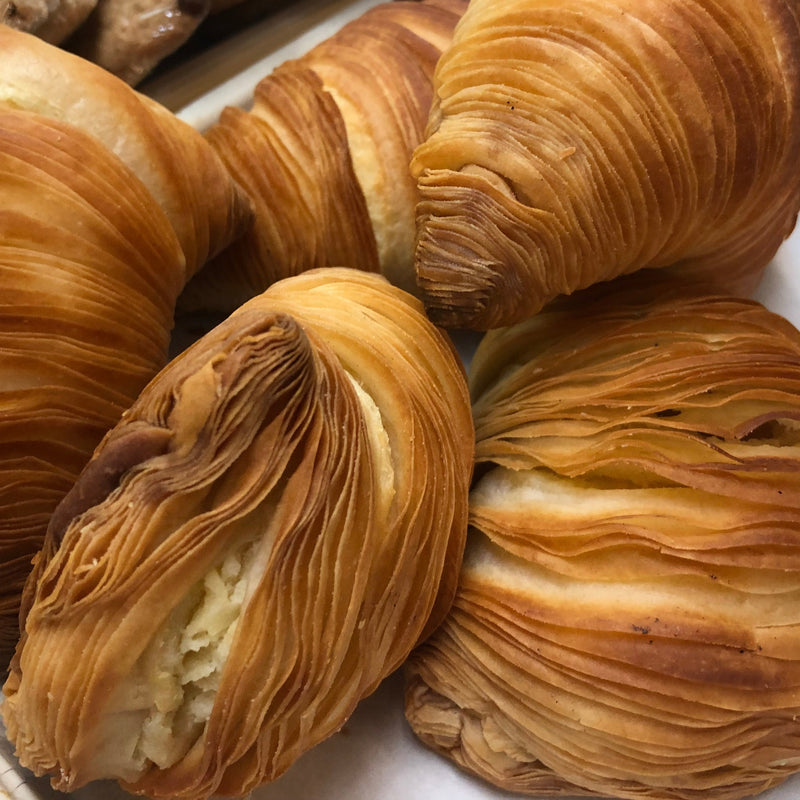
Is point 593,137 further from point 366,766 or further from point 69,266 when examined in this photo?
point 366,766

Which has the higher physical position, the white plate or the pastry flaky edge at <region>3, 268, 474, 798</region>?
the pastry flaky edge at <region>3, 268, 474, 798</region>

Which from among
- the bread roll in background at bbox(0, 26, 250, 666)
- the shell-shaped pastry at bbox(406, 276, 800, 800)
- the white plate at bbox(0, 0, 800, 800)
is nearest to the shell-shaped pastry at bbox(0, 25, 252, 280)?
the bread roll in background at bbox(0, 26, 250, 666)

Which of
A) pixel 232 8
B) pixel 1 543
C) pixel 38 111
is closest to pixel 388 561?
pixel 1 543

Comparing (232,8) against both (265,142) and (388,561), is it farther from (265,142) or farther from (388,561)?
(388,561)

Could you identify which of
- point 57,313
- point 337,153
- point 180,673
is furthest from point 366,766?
point 337,153

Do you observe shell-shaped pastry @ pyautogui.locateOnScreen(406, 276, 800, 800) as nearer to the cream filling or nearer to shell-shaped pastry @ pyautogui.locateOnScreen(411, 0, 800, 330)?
shell-shaped pastry @ pyautogui.locateOnScreen(411, 0, 800, 330)

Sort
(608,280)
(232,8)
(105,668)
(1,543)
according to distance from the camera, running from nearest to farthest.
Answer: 1. (105,668)
2. (1,543)
3. (608,280)
4. (232,8)
